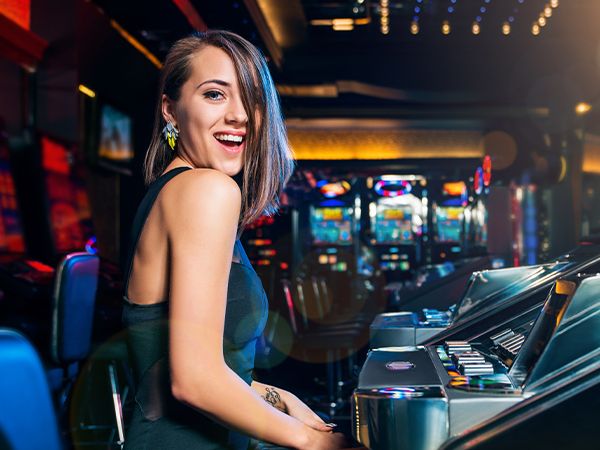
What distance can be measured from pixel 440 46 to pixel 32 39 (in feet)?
17.3

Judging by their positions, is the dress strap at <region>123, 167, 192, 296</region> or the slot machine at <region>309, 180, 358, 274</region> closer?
the dress strap at <region>123, 167, 192, 296</region>

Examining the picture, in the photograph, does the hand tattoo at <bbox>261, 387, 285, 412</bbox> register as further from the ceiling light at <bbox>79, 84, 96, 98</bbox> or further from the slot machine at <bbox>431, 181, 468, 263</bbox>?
the slot machine at <bbox>431, 181, 468, 263</bbox>

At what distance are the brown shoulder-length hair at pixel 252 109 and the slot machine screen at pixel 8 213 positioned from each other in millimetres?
2938

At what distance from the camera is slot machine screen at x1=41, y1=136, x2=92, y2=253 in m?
4.31

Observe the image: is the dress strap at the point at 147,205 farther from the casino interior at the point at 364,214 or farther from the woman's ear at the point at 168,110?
the casino interior at the point at 364,214

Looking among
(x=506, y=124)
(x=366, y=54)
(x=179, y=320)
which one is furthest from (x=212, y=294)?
(x=506, y=124)

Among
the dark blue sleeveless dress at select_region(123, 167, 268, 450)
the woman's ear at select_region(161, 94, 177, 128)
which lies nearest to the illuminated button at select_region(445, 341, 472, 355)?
the dark blue sleeveless dress at select_region(123, 167, 268, 450)

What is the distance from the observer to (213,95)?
1051 millimetres

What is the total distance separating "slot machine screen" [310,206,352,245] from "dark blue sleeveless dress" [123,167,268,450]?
9.23 metres

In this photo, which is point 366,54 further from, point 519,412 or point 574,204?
point 519,412

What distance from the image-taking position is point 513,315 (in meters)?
1.28

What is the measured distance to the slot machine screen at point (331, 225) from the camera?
10.2 m

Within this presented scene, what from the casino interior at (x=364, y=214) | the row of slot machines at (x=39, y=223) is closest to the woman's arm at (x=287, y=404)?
the casino interior at (x=364, y=214)

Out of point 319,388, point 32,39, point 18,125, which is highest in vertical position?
point 32,39
